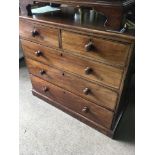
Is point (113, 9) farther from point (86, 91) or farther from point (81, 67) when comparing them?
point (86, 91)

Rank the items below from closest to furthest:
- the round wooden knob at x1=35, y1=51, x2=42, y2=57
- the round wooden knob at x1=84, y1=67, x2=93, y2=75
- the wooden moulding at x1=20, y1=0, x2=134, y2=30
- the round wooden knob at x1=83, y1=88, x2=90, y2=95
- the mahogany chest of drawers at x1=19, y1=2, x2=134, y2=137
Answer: the wooden moulding at x1=20, y1=0, x2=134, y2=30 → the mahogany chest of drawers at x1=19, y1=2, x2=134, y2=137 → the round wooden knob at x1=84, y1=67, x2=93, y2=75 → the round wooden knob at x1=83, y1=88, x2=90, y2=95 → the round wooden knob at x1=35, y1=51, x2=42, y2=57

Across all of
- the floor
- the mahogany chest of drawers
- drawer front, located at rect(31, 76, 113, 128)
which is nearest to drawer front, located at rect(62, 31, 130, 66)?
the mahogany chest of drawers

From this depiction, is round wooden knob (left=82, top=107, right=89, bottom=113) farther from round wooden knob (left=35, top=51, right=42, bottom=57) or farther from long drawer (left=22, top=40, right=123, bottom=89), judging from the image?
round wooden knob (left=35, top=51, right=42, bottom=57)

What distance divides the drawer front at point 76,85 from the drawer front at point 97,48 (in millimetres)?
238

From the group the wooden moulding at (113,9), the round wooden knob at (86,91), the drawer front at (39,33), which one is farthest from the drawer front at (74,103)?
the wooden moulding at (113,9)

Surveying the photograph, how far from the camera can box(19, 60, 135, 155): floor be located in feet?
4.40

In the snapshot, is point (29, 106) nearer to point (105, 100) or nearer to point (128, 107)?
point (105, 100)

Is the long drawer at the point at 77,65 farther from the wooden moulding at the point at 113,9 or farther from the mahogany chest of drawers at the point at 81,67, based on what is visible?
the wooden moulding at the point at 113,9

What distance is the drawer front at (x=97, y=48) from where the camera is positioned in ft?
3.19

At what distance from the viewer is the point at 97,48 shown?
1049mm

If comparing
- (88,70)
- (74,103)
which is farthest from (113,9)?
(74,103)
